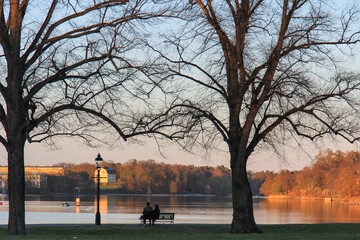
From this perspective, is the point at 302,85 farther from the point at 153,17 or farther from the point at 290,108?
the point at 153,17

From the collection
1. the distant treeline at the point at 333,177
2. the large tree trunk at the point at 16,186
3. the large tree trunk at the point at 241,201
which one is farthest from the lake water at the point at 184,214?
the distant treeline at the point at 333,177

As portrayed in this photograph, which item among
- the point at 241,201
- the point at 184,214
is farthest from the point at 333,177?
the point at 241,201

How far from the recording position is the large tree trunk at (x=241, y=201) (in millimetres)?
24875

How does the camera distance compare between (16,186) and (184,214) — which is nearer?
(16,186)

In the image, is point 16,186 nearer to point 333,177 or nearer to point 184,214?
point 184,214

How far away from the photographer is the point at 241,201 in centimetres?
2512

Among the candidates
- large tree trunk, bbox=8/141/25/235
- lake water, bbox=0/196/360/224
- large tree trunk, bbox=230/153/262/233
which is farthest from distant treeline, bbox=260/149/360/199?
large tree trunk, bbox=8/141/25/235

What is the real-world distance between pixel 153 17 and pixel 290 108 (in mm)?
6955

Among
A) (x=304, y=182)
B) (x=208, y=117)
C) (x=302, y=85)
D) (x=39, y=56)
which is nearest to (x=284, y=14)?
(x=302, y=85)

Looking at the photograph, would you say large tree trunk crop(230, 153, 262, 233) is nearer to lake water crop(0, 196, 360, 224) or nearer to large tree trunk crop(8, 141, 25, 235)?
large tree trunk crop(8, 141, 25, 235)

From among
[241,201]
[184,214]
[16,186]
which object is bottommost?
[184,214]

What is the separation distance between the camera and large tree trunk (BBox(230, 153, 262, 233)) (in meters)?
24.9

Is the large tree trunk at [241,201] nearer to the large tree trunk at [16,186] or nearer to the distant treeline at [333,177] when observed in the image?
the large tree trunk at [16,186]

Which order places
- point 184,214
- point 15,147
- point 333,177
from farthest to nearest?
point 333,177 → point 184,214 → point 15,147
